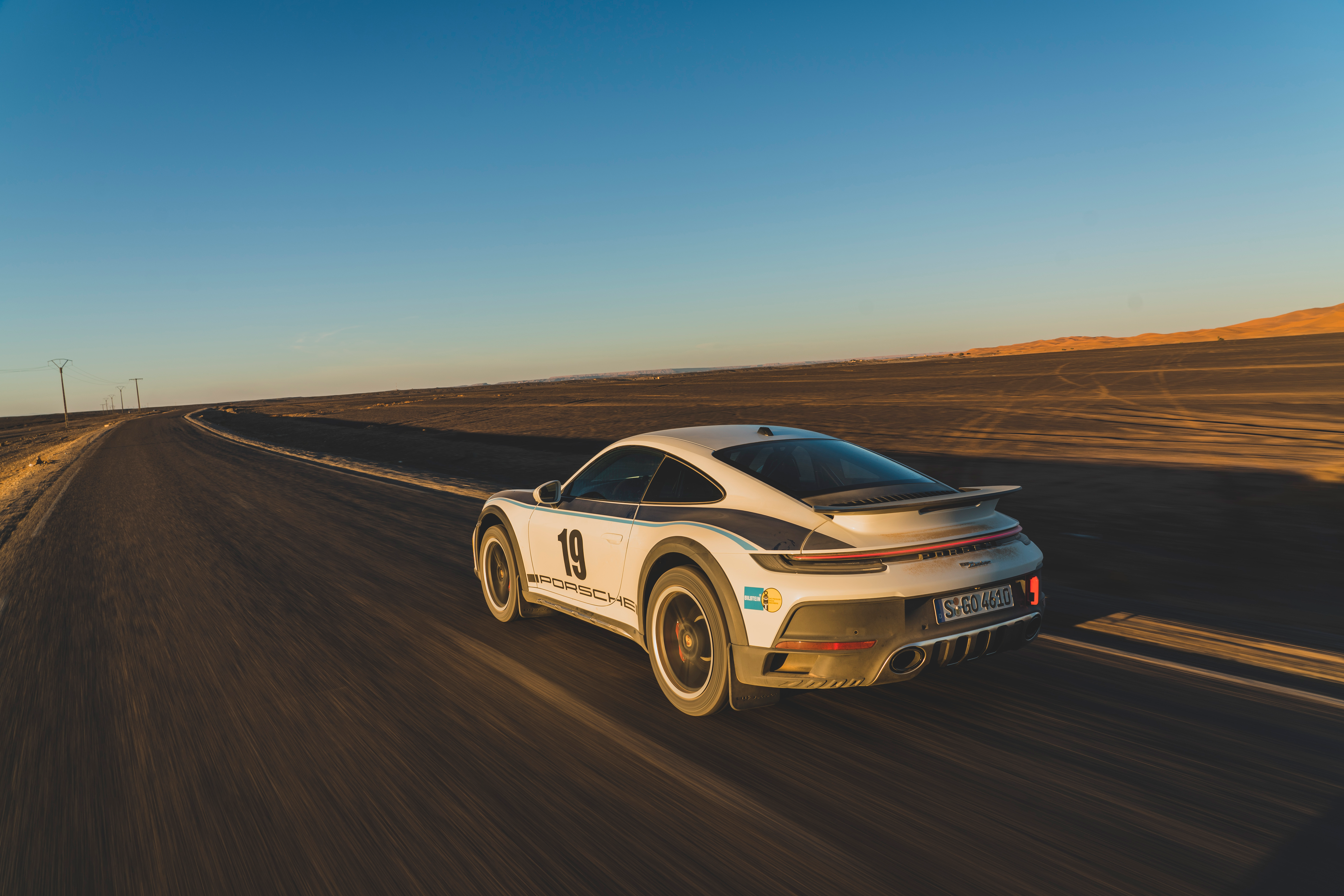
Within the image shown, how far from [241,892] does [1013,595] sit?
3491 millimetres

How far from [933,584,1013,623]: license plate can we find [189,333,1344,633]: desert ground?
2.38 meters

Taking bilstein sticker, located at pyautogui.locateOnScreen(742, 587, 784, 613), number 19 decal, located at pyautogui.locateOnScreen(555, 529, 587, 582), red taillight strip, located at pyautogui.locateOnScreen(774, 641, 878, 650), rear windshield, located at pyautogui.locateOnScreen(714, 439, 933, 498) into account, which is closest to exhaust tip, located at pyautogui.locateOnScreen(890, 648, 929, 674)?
red taillight strip, located at pyautogui.locateOnScreen(774, 641, 878, 650)

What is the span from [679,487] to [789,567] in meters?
1.05

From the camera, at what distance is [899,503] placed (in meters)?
3.78

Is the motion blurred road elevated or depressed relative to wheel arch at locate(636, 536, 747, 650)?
depressed

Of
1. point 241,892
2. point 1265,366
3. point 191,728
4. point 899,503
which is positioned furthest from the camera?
point 1265,366

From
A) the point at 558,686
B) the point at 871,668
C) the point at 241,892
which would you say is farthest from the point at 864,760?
the point at 241,892

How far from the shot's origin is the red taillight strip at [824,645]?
3.52m

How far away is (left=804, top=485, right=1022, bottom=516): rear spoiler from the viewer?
3730 mm

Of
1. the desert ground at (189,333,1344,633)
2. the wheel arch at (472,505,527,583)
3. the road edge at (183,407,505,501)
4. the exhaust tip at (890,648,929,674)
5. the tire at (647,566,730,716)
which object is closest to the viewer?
the exhaust tip at (890,648,929,674)

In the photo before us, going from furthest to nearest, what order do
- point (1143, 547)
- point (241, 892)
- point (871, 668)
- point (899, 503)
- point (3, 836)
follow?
point (1143, 547), point (899, 503), point (871, 668), point (3, 836), point (241, 892)

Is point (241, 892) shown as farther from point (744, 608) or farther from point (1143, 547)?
point (1143, 547)

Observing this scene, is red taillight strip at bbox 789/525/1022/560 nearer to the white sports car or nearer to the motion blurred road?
the white sports car

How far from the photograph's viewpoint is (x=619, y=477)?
5441mm
